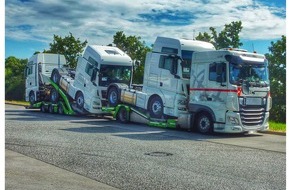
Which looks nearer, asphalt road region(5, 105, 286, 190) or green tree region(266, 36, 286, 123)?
asphalt road region(5, 105, 286, 190)

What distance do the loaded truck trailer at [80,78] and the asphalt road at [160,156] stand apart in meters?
5.46

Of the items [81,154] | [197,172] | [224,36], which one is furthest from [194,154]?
[224,36]

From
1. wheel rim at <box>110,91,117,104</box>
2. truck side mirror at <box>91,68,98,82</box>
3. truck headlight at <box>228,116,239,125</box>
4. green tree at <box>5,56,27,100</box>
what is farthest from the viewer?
green tree at <box>5,56,27,100</box>

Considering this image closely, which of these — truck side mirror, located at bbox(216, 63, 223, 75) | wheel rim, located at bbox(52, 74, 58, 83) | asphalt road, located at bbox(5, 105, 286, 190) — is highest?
truck side mirror, located at bbox(216, 63, 223, 75)

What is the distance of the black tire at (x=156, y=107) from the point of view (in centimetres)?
1631

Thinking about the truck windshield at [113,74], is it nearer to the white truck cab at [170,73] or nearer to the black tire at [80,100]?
the black tire at [80,100]

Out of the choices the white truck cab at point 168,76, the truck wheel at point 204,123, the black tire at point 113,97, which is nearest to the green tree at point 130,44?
the black tire at point 113,97

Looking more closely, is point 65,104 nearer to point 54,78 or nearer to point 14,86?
point 54,78

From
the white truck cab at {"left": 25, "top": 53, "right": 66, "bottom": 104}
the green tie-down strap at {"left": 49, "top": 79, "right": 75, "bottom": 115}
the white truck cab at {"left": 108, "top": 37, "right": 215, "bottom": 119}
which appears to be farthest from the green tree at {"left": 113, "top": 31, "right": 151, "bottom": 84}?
the white truck cab at {"left": 108, "top": 37, "right": 215, "bottom": 119}


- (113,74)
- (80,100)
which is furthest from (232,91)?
(80,100)

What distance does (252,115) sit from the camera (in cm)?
1380

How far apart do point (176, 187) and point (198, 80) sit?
8174 mm

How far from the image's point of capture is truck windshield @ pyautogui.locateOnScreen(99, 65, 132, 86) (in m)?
19.8

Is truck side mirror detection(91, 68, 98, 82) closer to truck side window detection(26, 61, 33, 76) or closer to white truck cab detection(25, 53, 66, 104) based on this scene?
white truck cab detection(25, 53, 66, 104)
